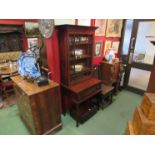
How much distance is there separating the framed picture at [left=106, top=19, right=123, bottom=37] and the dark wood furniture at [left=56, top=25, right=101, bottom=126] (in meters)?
1.01

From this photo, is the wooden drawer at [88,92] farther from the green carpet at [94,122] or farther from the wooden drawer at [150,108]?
the wooden drawer at [150,108]

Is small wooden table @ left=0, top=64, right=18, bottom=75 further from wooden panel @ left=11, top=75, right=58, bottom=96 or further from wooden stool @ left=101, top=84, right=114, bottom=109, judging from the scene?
wooden stool @ left=101, top=84, right=114, bottom=109

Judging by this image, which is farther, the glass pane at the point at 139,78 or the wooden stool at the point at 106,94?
the glass pane at the point at 139,78

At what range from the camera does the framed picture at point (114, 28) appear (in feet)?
9.87

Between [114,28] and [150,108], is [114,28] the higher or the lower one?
the higher one

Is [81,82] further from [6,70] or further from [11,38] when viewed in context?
[11,38]

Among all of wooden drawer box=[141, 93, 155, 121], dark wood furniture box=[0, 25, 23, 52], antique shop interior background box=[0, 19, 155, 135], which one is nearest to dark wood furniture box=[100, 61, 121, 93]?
antique shop interior background box=[0, 19, 155, 135]

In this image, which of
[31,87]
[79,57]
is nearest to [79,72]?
[79,57]

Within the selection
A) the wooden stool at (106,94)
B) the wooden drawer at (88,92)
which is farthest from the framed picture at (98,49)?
the wooden drawer at (88,92)

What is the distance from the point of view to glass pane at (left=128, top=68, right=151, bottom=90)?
3.21 m

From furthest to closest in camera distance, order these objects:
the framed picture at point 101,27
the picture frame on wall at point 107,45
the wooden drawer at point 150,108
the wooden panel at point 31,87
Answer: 1. the picture frame on wall at point 107,45
2. the framed picture at point 101,27
3. the wooden panel at point 31,87
4. the wooden drawer at point 150,108

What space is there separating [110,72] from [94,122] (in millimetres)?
1322

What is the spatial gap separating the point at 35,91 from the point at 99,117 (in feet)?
4.84

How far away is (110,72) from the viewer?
117 inches
